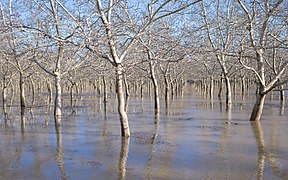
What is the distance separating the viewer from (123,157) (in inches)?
303

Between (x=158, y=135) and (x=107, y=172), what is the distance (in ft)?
14.7

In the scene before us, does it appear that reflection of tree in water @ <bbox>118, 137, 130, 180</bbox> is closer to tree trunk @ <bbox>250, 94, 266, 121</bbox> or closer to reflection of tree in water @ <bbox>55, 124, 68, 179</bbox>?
reflection of tree in water @ <bbox>55, 124, 68, 179</bbox>

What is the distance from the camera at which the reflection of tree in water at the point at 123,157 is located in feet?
20.7

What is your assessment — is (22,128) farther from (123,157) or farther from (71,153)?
(123,157)

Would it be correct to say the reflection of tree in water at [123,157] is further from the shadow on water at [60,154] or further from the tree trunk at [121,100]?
the shadow on water at [60,154]

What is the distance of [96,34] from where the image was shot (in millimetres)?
8539

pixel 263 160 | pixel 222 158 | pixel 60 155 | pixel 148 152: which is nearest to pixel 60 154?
pixel 60 155

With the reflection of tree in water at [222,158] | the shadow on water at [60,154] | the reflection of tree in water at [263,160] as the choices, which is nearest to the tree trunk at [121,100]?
the shadow on water at [60,154]

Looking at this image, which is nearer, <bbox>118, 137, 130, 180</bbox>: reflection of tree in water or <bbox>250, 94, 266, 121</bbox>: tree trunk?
<bbox>118, 137, 130, 180</bbox>: reflection of tree in water

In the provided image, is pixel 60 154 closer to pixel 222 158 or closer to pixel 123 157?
pixel 123 157

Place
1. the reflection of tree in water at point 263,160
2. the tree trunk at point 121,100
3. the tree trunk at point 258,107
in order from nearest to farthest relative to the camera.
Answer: the reflection of tree in water at point 263,160 < the tree trunk at point 121,100 < the tree trunk at point 258,107

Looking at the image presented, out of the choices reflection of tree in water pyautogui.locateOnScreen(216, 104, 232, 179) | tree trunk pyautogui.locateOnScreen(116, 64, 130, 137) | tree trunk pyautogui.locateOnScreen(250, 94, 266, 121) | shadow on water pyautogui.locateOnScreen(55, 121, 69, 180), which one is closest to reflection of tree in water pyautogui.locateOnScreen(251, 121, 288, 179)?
reflection of tree in water pyautogui.locateOnScreen(216, 104, 232, 179)

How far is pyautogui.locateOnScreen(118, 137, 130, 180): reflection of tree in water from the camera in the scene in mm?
6298

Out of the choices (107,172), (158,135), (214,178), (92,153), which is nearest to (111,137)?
(158,135)
